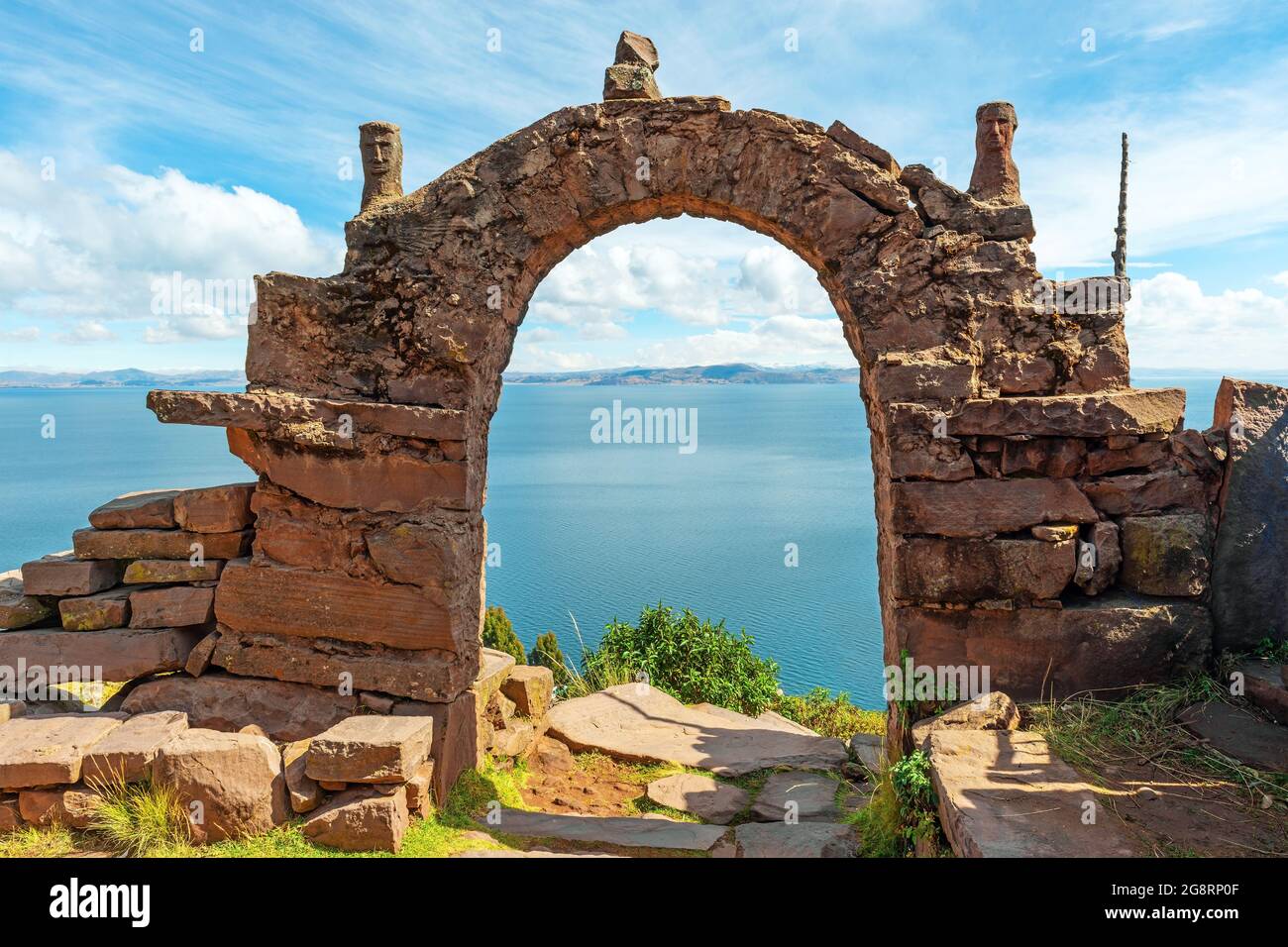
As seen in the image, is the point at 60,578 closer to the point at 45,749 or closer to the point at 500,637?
the point at 45,749

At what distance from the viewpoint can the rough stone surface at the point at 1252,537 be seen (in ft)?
16.0

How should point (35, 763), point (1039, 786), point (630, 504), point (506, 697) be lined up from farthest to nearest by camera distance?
point (630, 504), point (506, 697), point (35, 763), point (1039, 786)

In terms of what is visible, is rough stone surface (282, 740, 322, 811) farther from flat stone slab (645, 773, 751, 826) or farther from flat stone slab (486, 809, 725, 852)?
flat stone slab (645, 773, 751, 826)

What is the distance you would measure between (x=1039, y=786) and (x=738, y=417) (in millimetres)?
97499

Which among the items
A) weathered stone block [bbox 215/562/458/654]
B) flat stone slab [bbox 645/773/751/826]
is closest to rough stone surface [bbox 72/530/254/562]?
weathered stone block [bbox 215/562/458/654]

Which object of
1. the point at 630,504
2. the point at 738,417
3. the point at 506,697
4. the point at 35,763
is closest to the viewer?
the point at 35,763

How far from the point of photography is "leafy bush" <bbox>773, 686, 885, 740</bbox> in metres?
9.98

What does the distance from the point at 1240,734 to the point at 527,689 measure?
4922mm

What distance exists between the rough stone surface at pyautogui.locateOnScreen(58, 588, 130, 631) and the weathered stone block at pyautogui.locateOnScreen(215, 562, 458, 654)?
62 centimetres

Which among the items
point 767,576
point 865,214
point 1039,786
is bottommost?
point 767,576

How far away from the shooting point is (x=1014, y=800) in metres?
3.68

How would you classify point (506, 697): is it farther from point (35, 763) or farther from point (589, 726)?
point (35, 763)

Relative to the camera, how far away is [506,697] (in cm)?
702
